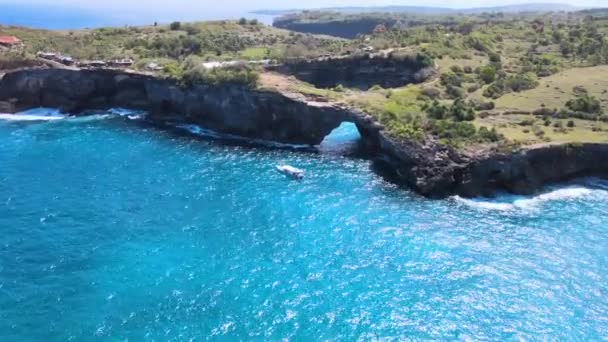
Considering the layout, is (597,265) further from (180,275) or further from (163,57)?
(163,57)

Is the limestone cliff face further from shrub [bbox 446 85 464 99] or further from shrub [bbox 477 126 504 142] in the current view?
shrub [bbox 446 85 464 99]

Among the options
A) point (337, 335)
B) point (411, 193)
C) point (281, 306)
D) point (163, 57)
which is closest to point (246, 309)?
Answer: point (281, 306)

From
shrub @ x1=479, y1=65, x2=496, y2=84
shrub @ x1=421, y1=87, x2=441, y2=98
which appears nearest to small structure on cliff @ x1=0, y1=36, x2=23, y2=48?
shrub @ x1=421, y1=87, x2=441, y2=98

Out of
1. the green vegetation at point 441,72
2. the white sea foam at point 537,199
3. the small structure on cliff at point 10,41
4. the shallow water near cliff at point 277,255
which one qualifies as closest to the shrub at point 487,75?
the green vegetation at point 441,72

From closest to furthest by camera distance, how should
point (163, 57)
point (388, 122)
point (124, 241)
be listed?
point (124, 241), point (388, 122), point (163, 57)

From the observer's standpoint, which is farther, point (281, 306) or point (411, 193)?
point (411, 193)

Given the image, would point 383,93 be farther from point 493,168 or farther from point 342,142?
point 493,168
